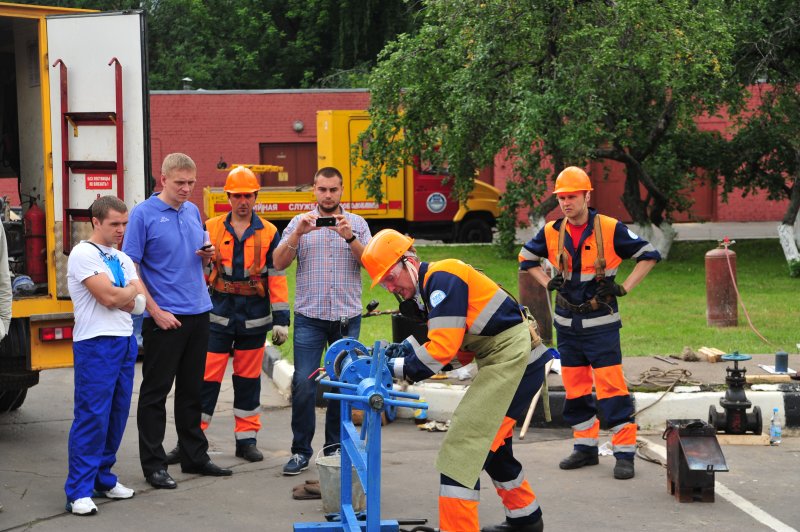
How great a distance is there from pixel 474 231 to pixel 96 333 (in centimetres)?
1831

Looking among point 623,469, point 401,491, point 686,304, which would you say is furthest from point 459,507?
point 686,304

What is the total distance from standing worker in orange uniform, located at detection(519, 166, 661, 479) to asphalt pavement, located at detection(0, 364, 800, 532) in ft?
0.96

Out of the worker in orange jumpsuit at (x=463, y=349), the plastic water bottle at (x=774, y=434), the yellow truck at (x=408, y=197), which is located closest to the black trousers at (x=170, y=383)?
the worker in orange jumpsuit at (x=463, y=349)

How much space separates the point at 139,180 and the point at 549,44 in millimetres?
10183

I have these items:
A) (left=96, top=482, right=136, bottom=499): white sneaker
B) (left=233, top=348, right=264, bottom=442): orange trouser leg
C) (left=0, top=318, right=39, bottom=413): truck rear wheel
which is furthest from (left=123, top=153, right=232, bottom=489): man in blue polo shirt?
(left=0, top=318, right=39, bottom=413): truck rear wheel

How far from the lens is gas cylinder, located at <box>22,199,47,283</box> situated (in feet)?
25.7

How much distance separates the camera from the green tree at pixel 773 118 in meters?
16.9

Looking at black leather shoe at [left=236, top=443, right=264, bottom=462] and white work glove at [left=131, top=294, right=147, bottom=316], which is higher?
white work glove at [left=131, top=294, right=147, bottom=316]

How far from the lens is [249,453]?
25.3 ft

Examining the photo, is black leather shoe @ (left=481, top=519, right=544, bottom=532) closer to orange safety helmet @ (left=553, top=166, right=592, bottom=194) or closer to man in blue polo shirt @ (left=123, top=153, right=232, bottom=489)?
man in blue polo shirt @ (left=123, top=153, right=232, bottom=489)

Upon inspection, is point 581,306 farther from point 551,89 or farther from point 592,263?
point 551,89

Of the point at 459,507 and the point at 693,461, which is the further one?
the point at 693,461

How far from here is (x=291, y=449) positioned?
24.8 feet

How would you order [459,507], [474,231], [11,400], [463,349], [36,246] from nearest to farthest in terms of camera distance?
1. [459,507]
2. [463,349]
3. [36,246]
4. [11,400]
5. [474,231]
